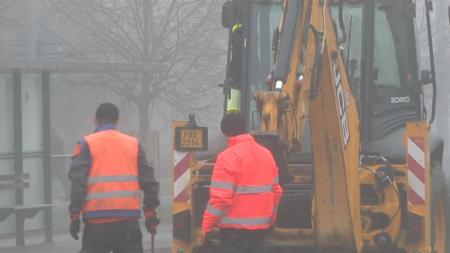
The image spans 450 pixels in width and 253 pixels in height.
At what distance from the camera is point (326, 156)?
8234mm

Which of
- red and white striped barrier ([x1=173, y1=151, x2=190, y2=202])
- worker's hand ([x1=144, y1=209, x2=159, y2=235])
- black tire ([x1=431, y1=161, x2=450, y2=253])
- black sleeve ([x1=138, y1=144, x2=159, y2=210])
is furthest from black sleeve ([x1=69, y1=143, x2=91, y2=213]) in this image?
black tire ([x1=431, y1=161, x2=450, y2=253])

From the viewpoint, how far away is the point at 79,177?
747 centimetres

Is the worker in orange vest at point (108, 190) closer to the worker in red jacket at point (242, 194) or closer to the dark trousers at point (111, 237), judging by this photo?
the dark trousers at point (111, 237)

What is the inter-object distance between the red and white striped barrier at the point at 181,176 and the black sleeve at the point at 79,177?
77.0 inches

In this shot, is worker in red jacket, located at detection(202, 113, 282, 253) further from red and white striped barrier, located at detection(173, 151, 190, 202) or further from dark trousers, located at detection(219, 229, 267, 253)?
red and white striped barrier, located at detection(173, 151, 190, 202)

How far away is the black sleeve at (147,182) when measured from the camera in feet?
25.5

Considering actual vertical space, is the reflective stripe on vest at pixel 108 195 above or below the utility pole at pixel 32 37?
below

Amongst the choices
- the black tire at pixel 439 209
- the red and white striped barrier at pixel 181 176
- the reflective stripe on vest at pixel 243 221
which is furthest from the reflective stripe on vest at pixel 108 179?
the black tire at pixel 439 209

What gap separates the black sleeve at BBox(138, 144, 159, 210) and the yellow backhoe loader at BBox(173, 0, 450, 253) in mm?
866

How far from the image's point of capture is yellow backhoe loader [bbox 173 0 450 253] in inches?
313

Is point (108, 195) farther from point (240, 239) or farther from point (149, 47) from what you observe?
point (149, 47)

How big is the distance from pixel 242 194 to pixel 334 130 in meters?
1.04

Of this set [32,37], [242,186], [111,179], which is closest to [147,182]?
[111,179]

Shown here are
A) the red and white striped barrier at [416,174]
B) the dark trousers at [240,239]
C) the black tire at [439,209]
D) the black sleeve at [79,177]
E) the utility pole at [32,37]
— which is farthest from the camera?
the utility pole at [32,37]
